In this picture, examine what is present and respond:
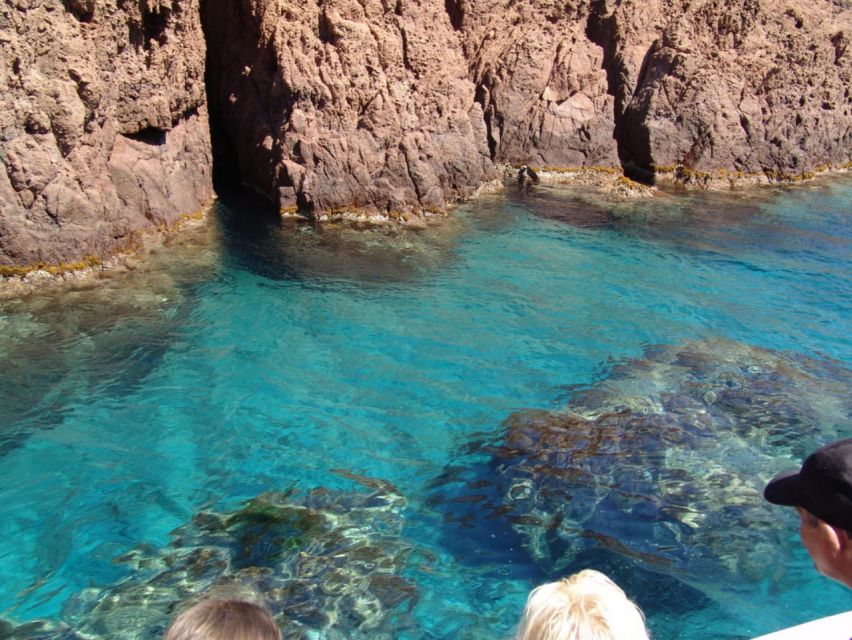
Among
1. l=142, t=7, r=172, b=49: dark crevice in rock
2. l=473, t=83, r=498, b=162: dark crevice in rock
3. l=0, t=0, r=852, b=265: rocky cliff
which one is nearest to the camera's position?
l=0, t=0, r=852, b=265: rocky cliff

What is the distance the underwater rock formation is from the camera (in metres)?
5.64

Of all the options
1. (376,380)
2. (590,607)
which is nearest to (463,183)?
(376,380)

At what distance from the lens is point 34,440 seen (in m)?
7.93

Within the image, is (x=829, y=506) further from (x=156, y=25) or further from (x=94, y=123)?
(x=156, y=25)

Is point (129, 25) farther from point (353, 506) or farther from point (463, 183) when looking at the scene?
point (353, 506)

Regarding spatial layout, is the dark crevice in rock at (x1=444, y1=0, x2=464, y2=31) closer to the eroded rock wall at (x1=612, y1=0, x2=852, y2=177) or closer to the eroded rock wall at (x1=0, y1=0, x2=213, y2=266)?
the eroded rock wall at (x1=612, y1=0, x2=852, y2=177)

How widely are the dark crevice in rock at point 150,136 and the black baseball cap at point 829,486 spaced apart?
45.2ft

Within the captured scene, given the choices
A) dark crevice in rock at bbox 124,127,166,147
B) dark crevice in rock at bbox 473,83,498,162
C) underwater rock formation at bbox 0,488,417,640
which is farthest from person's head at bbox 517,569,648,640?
dark crevice in rock at bbox 473,83,498,162

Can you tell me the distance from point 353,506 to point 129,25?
10.4 meters

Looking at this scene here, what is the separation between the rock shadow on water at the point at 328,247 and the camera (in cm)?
1308

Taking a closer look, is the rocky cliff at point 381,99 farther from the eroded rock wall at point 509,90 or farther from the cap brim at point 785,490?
the cap brim at point 785,490

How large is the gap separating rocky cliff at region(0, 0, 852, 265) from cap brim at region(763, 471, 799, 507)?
37.0 feet

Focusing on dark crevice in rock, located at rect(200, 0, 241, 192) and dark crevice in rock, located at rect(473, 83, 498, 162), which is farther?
dark crevice in rock, located at rect(473, 83, 498, 162)

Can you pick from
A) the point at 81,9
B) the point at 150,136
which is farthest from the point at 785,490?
the point at 150,136
